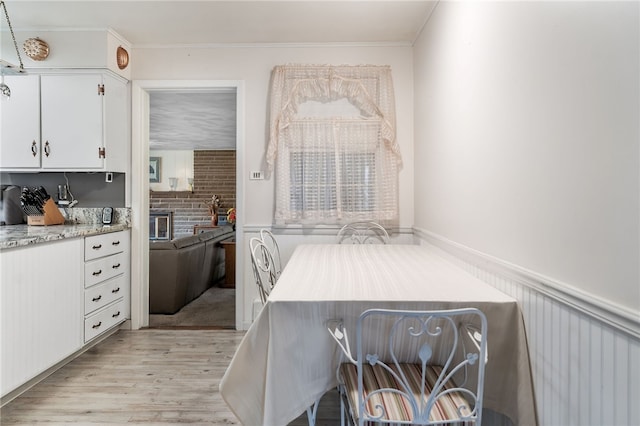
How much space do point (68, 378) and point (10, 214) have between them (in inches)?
56.8

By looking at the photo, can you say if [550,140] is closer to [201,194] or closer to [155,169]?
[201,194]

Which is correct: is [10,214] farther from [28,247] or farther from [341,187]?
[341,187]

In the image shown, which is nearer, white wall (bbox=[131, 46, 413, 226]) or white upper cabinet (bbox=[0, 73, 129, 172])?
white upper cabinet (bbox=[0, 73, 129, 172])

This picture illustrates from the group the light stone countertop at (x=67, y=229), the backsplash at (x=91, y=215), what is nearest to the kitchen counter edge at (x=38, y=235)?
the light stone countertop at (x=67, y=229)

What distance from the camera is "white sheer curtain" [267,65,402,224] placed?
9.97ft

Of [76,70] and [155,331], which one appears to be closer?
[76,70]

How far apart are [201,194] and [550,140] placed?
6881mm

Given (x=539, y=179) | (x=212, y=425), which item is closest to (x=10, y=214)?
(x=212, y=425)

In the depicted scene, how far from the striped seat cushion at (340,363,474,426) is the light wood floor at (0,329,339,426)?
73cm

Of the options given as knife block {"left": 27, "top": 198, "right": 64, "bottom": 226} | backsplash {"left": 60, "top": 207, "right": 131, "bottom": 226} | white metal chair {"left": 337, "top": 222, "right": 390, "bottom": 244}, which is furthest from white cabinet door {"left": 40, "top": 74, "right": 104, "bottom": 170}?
white metal chair {"left": 337, "top": 222, "right": 390, "bottom": 244}

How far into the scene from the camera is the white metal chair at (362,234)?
309cm

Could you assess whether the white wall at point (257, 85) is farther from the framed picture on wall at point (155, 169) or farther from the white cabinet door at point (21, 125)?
the framed picture on wall at point (155, 169)

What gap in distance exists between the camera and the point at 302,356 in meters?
1.29

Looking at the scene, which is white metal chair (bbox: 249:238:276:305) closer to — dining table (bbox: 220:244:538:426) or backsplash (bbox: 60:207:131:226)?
dining table (bbox: 220:244:538:426)
